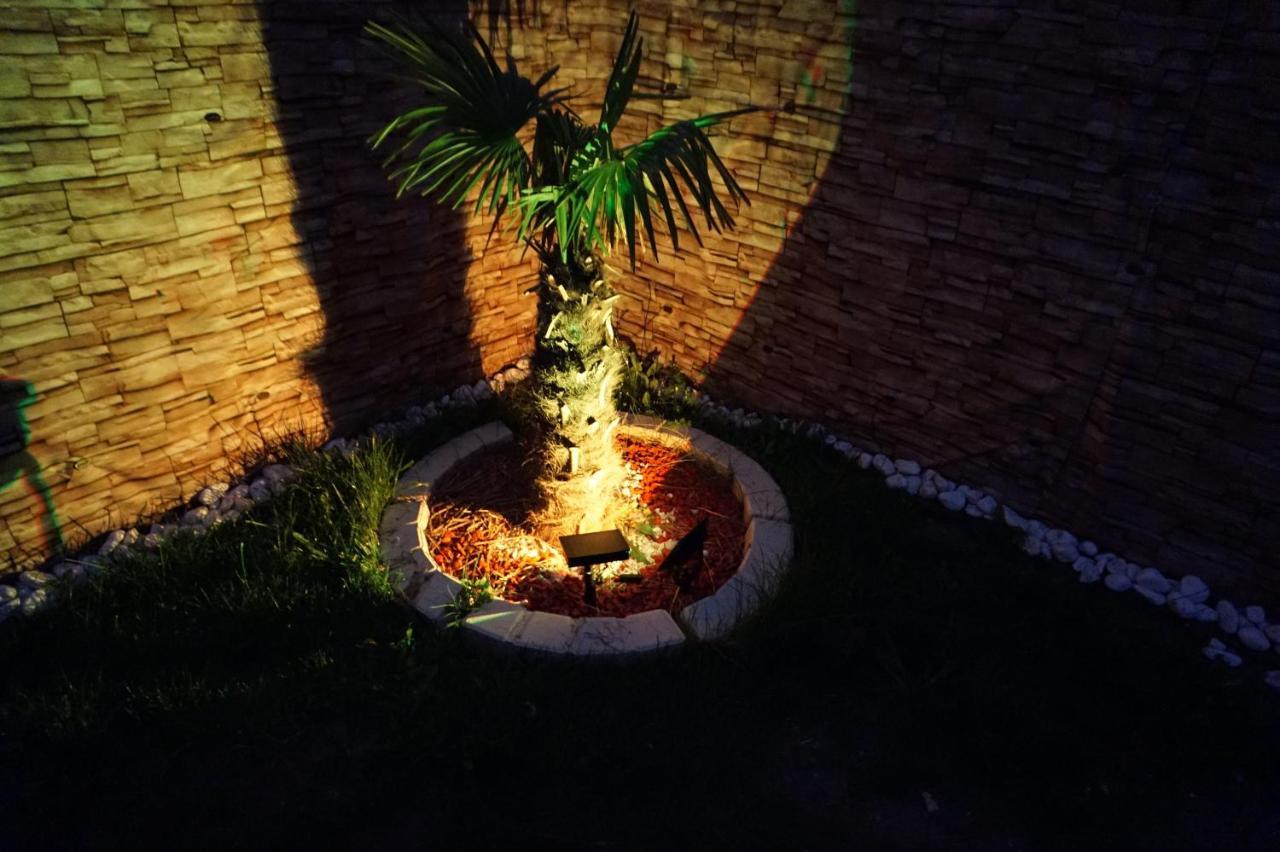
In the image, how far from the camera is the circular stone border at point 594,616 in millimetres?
3574

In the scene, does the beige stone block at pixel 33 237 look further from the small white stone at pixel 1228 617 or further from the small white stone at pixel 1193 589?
the small white stone at pixel 1228 617

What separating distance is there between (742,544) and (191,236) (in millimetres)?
3131

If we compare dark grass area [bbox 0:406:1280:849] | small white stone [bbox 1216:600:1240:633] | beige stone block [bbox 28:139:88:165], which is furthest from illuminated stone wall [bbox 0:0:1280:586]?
dark grass area [bbox 0:406:1280:849]

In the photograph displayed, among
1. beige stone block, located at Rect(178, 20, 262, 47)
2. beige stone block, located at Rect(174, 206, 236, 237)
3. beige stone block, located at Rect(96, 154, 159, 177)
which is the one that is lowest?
beige stone block, located at Rect(174, 206, 236, 237)

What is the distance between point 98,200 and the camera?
12.3 ft

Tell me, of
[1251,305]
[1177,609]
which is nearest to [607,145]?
[1251,305]

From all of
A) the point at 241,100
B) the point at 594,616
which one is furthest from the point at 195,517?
the point at 594,616

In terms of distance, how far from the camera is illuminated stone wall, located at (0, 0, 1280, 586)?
3592 mm

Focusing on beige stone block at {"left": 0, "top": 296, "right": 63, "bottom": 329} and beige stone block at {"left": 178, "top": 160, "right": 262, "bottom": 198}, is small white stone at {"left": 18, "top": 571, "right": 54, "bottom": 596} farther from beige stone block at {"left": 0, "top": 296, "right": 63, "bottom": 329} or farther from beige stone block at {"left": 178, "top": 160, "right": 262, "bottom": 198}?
beige stone block at {"left": 178, "top": 160, "right": 262, "bottom": 198}

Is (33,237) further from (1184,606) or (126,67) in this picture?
(1184,606)

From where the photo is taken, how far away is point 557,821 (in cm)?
313

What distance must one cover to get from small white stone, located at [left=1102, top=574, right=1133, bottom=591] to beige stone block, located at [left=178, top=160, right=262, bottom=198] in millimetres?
4765

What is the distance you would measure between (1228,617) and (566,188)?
3.73 m

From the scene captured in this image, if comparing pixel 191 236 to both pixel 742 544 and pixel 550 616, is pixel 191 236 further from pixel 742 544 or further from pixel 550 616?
pixel 742 544
